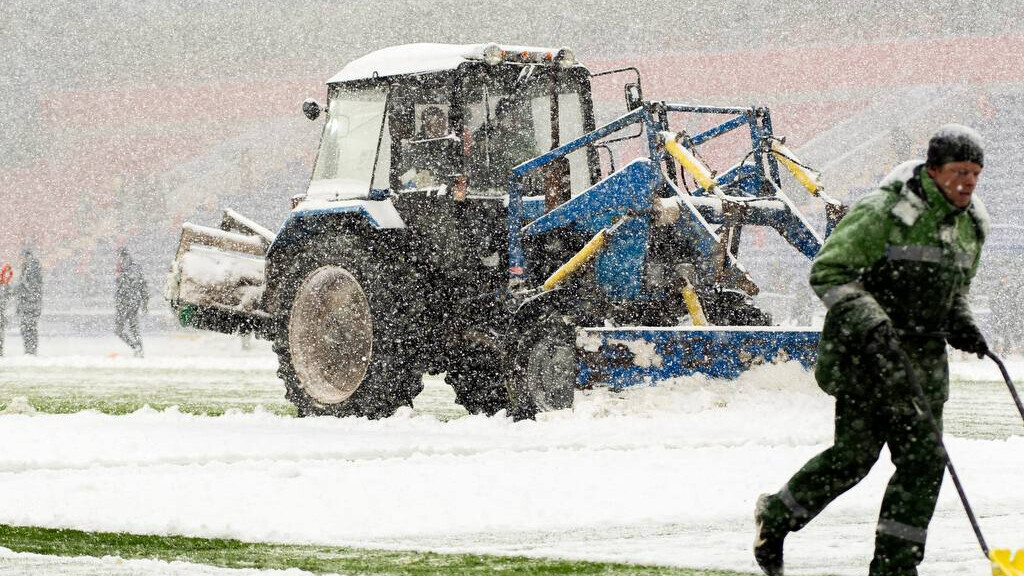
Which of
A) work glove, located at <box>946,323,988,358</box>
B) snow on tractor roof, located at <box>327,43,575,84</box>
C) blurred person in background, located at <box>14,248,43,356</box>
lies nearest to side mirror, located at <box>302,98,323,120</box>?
snow on tractor roof, located at <box>327,43,575,84</box>

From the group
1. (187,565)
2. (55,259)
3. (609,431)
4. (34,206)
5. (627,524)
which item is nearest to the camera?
(187,565)

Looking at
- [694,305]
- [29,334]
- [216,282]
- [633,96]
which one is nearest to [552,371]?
[694,305]

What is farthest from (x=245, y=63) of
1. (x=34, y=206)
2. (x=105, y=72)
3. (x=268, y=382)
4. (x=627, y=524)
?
(x=627, y=524)

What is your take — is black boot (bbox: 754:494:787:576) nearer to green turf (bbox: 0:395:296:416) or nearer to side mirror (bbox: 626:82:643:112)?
side mirror (bbox: 626:82:643:112)

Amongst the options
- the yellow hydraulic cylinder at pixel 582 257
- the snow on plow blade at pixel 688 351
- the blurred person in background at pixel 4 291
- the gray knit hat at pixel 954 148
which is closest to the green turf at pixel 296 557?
the gray knit hat at pixel 954 148

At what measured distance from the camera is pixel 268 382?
1936 centimetres

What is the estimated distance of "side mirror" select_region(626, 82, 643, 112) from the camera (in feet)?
40.3

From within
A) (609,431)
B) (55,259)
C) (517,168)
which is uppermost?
(517,168)

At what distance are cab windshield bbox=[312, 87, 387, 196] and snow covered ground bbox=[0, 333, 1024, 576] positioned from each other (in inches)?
71.9

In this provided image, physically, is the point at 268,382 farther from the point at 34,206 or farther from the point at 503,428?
the point at 34,206

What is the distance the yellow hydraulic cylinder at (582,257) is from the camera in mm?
11625

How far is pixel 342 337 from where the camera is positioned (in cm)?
1249

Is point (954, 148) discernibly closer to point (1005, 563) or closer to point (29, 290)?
point (1005, 563)

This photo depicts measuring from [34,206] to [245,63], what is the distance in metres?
8.65
